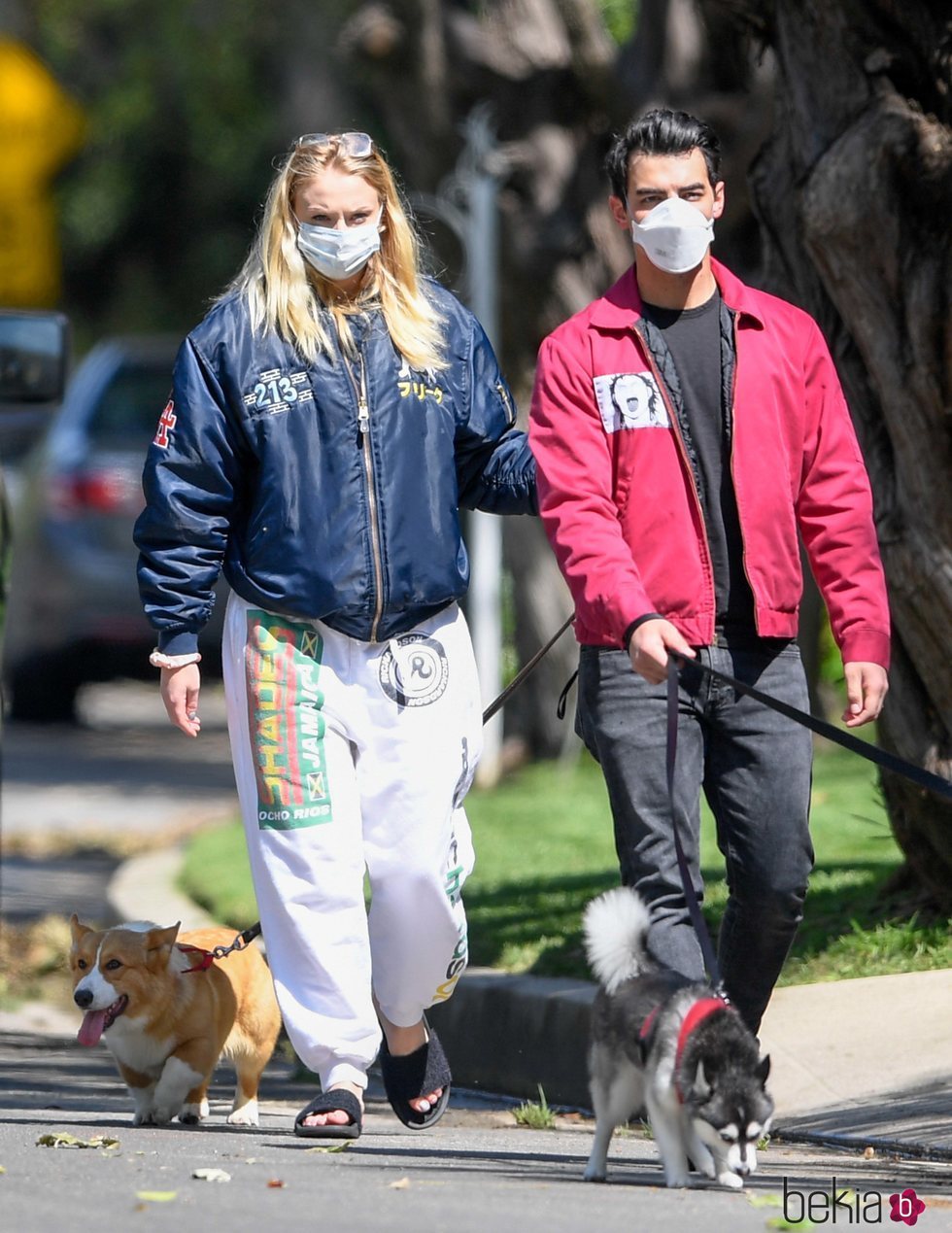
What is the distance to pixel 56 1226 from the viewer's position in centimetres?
361

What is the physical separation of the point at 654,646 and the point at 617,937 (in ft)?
1.81

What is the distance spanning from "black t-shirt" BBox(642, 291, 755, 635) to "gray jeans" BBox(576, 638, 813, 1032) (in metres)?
0.10

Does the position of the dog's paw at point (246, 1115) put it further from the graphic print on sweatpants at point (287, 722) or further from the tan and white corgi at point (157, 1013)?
the graphic print on sweatpants at point (287, 722)

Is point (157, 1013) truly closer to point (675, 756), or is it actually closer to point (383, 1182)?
point (383, 1182)

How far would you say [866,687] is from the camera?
14.8 feet

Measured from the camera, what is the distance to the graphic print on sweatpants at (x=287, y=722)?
15.3ft

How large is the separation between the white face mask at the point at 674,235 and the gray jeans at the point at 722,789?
30.9 inches

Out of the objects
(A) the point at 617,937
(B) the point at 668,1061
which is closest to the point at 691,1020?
(B) the point at 668,1061

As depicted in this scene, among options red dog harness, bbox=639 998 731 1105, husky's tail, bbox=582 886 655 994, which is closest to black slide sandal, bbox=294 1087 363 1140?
husky's tail, bbox=582 886 655 994

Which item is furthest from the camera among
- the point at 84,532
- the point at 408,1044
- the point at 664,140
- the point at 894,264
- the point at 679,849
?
the point at 84,532

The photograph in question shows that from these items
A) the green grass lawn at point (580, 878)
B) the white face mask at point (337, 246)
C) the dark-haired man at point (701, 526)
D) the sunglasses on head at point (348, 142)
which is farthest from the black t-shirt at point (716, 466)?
the green grass lawn at point (580, 878)

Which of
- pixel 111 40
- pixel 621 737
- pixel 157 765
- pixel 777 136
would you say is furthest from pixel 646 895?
pixel 111 40

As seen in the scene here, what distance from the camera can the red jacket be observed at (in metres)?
4.44

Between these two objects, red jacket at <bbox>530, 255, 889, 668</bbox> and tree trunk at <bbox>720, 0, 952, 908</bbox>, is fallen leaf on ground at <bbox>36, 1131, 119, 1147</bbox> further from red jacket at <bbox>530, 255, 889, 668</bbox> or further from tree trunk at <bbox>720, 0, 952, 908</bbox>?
tree trunk at <bbox>720, 0, 952, 908</bbox>
